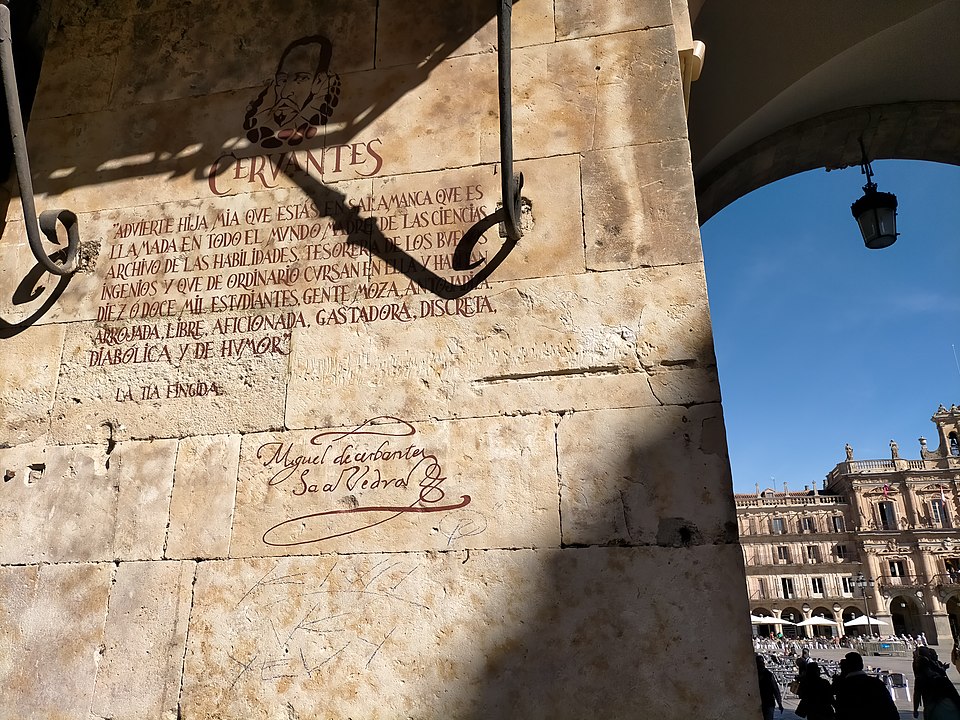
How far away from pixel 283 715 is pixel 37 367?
6.98 feet

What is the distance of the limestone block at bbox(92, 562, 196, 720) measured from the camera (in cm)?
276

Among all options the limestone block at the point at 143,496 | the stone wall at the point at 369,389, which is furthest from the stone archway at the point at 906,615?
the limestone block at the point at 143,496

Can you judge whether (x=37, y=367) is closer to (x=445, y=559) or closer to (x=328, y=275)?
(x=328, y=275)

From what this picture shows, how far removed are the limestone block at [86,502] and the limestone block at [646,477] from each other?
71.3 inches

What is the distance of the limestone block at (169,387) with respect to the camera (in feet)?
10.3

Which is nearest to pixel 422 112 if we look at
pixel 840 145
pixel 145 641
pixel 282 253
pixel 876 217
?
pixel 282 253

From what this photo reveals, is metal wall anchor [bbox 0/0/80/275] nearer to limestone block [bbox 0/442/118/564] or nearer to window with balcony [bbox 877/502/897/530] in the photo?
limestone block [bbox 0/442/118/564]

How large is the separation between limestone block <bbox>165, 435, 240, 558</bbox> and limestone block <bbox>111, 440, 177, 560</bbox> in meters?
0.05

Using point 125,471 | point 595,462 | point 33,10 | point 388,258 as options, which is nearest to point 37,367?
point 125,471

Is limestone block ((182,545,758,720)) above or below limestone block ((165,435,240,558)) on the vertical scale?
below

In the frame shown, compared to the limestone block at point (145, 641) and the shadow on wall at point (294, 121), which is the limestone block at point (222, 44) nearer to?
the shadow on wall at point (294, 121)

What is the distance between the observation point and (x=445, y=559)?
2.73 metres

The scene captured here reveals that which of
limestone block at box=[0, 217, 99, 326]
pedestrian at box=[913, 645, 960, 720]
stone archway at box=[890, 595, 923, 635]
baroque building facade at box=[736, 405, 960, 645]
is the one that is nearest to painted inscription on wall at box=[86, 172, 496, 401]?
limestone block at box=[0, 217, 99, 326]

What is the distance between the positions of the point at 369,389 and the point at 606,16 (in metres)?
2.26
